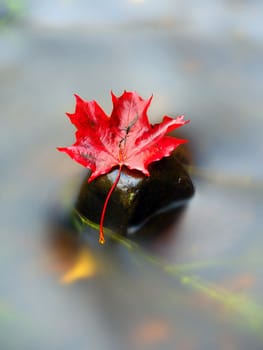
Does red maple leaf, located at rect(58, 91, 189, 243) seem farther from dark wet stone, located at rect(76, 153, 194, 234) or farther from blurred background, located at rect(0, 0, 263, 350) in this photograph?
blurred background, located at rect(0, 0, 263, 350)

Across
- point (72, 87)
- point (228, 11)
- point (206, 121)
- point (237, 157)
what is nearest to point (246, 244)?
point (237, 157)

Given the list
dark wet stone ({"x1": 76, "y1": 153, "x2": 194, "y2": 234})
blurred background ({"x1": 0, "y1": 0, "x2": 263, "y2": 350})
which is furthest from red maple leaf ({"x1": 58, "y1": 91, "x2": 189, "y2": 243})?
blurred background ({"x1": 0, "y1": 0, "x2": 263, "y2": 350})

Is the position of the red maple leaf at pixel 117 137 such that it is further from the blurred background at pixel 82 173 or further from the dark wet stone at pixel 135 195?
the blurred background at pixel 82 173

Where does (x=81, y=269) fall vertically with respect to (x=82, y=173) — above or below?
below

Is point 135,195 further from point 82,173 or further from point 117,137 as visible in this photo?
point 82,173

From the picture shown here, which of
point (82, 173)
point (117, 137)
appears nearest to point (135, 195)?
point (117, 137)

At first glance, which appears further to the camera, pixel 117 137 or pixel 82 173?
pixel 82 173
